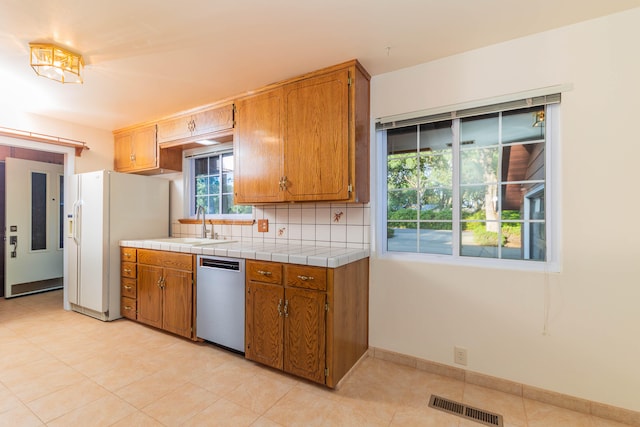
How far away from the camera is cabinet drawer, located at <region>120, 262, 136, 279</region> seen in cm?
312

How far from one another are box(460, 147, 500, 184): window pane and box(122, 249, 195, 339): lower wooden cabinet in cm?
237

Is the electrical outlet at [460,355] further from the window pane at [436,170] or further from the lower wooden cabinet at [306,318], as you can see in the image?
the window pane at [436,170]

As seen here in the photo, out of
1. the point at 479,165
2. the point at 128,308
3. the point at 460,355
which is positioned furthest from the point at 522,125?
the point at 128,308

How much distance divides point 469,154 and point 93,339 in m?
3.59

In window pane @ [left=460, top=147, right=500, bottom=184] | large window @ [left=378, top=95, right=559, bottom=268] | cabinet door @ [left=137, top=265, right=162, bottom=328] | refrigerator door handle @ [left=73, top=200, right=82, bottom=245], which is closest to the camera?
large window @ [left=378, top=95, right=559, bottom=268]

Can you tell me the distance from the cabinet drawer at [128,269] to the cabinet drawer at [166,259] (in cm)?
15

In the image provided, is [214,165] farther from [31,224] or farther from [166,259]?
[31,224]

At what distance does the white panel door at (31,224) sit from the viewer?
156 inches

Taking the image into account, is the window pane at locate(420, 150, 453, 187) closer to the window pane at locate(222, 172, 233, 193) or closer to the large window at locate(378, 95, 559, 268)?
the large window at locate(378, 95, 559, 268)

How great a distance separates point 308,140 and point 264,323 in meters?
1.44

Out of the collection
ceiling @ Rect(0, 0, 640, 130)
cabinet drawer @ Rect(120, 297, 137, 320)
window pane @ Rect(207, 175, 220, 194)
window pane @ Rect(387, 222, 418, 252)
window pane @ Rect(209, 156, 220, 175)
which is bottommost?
cabinet drawer @ Rect(120, 297, 137, 320)

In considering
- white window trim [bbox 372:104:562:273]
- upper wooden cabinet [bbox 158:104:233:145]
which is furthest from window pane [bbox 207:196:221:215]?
white window trim [bbox 372:104:562:273]

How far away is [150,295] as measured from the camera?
2.95 metres

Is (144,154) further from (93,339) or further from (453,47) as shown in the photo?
(453,47)
